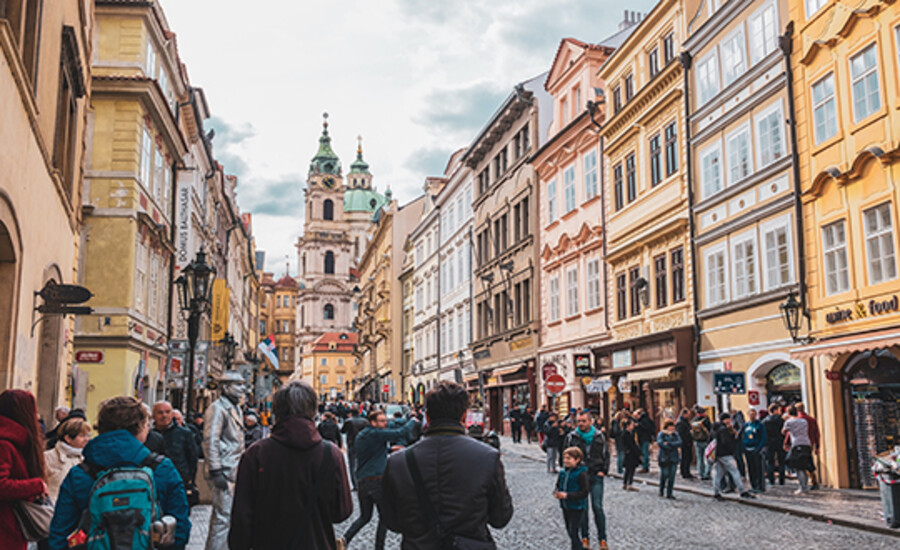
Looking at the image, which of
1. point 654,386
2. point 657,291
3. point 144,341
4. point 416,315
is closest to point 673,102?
point 657,291

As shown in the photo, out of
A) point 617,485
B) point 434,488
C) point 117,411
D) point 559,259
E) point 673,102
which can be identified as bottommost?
point 617,485

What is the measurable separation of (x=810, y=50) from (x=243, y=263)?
59290mm

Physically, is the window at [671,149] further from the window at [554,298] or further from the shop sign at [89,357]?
the shop sign at [89,357]

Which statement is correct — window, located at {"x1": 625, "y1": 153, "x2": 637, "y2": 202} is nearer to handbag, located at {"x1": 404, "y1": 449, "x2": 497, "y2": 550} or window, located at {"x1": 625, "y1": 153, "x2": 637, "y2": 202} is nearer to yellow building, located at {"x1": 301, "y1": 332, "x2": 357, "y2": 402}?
handbag, located at {"x1": 404, "y1": 449, "x2": 497, "y2": 550}

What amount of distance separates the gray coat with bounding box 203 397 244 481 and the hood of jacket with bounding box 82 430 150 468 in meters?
4.24

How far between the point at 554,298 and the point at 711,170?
13.4m

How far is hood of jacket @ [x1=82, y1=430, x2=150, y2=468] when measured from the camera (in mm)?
4969

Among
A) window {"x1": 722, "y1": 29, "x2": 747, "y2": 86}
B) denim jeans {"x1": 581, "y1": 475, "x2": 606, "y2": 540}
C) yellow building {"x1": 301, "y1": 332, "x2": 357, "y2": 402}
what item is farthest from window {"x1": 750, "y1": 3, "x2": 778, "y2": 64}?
yellow building {"x1": 301, "y1": 332, "x2": 357, "y2": 402}

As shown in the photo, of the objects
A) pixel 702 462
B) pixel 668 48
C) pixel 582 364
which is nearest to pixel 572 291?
→ pixel 582 364

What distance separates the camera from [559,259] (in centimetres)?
3594

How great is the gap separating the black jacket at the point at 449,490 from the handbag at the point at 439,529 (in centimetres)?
2

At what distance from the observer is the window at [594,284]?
105 ft

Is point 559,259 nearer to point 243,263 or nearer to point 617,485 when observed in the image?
point 617,485

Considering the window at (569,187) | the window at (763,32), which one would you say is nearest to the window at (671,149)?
the window at (763,32)
